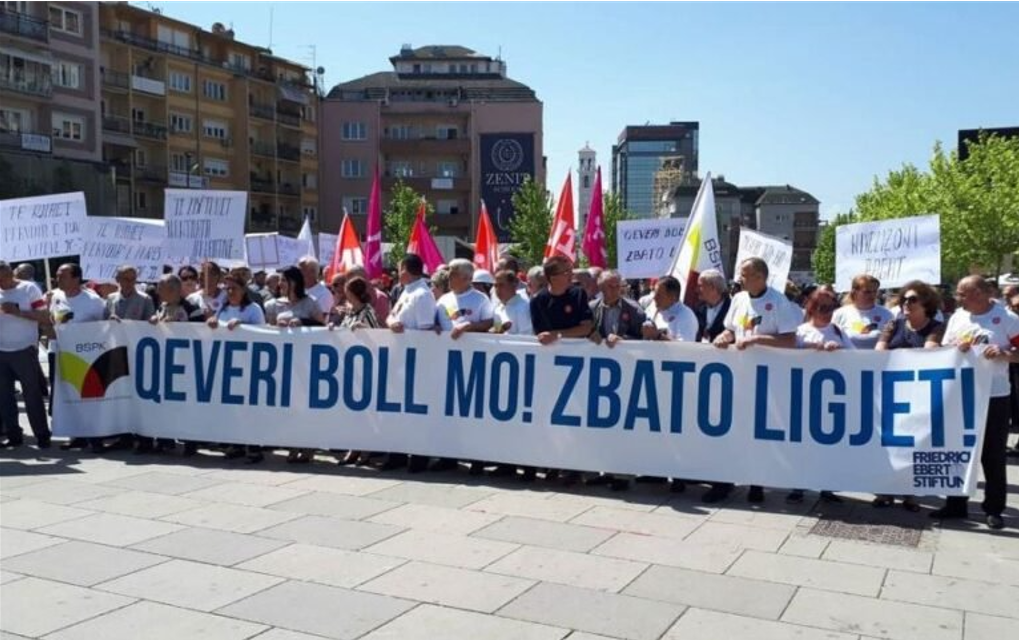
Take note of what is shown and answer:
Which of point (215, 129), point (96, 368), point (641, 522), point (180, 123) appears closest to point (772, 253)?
point (641, 522)

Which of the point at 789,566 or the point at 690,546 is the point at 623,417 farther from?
the point at 789,566

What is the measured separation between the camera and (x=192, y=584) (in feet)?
18.3

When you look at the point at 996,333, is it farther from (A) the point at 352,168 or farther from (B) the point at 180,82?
(A) the point at 352,168

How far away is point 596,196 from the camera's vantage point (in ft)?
46.9

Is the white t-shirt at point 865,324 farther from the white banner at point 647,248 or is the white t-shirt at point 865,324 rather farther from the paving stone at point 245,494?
the paving stone at point 245,494

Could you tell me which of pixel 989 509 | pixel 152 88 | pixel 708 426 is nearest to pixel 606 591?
pixel 708 426

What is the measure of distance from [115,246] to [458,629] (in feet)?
31.1

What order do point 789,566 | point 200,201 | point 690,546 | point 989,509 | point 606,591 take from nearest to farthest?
point 606,591
point 789,566
point 690,546
point 989,509
point 200,201

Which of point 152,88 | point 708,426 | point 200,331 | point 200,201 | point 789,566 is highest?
point 152,88

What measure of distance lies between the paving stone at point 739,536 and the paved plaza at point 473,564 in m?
0.03

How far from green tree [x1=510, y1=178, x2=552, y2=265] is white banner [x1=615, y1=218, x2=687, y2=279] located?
5007 cm

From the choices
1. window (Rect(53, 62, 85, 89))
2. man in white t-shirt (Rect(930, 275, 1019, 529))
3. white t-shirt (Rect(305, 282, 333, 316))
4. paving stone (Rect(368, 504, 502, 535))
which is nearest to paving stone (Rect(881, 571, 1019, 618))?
man in white t-shirt (Rect(930, 275, 1019, 529))

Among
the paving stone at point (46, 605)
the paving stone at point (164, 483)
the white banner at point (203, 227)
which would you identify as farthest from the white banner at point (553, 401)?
the paving stone at point (46, 605)

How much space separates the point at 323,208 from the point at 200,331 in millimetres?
71698
